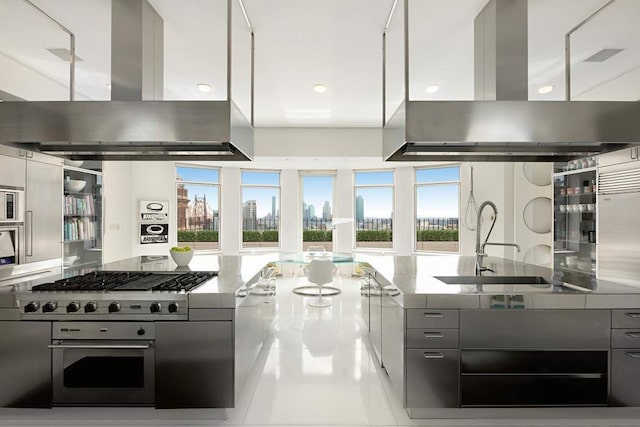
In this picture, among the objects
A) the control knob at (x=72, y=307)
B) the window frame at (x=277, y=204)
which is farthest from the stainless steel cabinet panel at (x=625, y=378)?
the window frame at (x=277, y=204)

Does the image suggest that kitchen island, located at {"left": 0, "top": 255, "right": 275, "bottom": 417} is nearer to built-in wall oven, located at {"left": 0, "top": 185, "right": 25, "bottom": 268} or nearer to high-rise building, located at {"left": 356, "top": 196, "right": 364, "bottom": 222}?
built-in wall oven, located at {"left": 0, "top": 185, "right": 25, "bottom": 268}

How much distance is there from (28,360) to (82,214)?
2731mm

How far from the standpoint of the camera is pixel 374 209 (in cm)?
780

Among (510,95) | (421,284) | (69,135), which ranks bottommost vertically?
(421,284)

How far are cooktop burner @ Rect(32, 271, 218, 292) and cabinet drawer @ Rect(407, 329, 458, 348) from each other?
4.56 ft

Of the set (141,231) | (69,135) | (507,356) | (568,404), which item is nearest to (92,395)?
(69,135)

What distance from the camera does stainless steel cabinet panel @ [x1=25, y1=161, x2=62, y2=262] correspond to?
11.4 ft

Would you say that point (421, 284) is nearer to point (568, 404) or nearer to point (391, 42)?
point (568, 404)

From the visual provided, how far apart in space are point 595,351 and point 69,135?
3347 mm

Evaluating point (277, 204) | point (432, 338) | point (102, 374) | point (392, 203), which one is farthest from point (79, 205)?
point (392, 203)

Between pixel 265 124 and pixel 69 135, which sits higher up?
pixel 265 124

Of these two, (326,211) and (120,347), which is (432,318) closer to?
(120,347)

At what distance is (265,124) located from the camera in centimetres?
591

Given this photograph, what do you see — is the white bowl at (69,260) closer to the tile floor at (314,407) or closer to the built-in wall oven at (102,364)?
the tile floor at (314,407)
